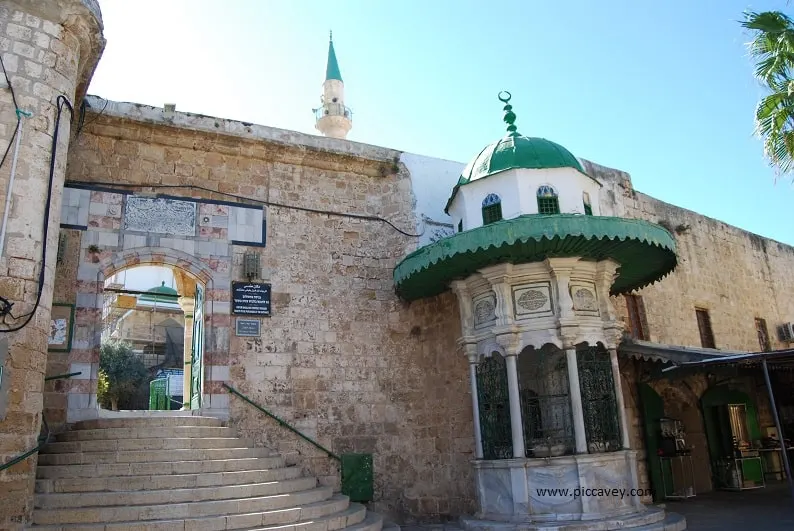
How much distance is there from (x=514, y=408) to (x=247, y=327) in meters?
3.74

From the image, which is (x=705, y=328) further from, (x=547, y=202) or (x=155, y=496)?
(x=155, y=496)

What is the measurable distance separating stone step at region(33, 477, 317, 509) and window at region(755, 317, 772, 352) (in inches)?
498

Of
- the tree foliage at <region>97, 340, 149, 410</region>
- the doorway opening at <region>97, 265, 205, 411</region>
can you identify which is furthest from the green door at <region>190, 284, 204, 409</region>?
the tree foliage at <region>97, 340, 149, 410</region>

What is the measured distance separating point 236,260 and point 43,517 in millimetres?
4179

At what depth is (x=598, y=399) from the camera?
8.35 m

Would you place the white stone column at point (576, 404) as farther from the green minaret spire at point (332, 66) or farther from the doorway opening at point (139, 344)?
the green minaret spire at point (332, 66)

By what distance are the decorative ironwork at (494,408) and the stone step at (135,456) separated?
3.20m

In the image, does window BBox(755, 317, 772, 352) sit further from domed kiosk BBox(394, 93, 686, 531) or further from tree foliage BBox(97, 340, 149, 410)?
tree foliage BBox(97, 340, 149, 410)

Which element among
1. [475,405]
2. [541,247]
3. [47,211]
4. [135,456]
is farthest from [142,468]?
[541,247]

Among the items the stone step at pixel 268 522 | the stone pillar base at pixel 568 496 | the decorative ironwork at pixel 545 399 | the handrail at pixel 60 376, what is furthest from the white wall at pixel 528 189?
the handrail at pixel 60 376

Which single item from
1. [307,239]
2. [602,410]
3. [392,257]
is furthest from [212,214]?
[602,410]

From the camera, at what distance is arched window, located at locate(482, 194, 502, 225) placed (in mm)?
8695

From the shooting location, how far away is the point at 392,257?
10156 mm

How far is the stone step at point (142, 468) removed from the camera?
20.8ft
